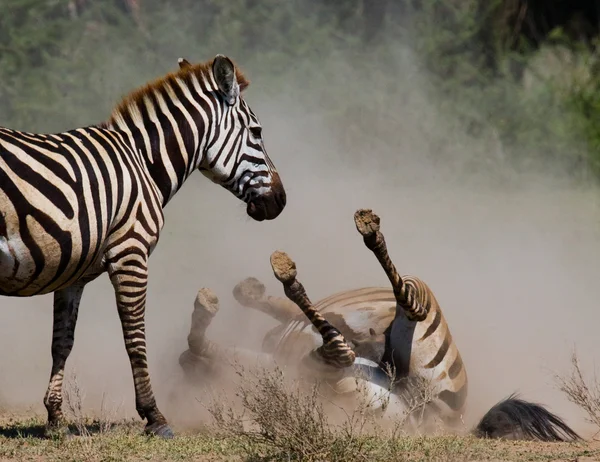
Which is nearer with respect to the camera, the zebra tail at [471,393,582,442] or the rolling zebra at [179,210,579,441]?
the zebra tail at [471,393,582,442]

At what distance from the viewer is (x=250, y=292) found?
7098 mm

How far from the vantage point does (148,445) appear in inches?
205

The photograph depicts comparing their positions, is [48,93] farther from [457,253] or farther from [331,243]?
[457,253]

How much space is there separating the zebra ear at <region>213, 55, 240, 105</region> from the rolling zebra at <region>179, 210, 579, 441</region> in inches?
38.1

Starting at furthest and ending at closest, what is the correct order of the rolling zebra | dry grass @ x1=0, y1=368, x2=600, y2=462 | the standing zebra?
the rolling zebra, the standing zebra, dry grass @ x1=0, y1=368, x2=600, y2=462

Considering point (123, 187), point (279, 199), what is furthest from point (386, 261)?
point (123, 187)

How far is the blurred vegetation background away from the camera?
13.3m

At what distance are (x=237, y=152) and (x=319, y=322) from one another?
1.10 metres

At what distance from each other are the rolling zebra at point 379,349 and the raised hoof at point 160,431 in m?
0.82

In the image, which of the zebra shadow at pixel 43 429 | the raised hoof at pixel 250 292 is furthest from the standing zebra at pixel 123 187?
the raised hoof at pixel 250 292

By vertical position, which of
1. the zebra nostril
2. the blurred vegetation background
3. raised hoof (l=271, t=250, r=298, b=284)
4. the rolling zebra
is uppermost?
the blurred vegetation background

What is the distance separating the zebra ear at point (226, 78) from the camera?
19.9ft

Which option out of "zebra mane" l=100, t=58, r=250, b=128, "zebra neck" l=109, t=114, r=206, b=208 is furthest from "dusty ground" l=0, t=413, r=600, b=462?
"zebra mane" l=100, t=58, r=250, b=128

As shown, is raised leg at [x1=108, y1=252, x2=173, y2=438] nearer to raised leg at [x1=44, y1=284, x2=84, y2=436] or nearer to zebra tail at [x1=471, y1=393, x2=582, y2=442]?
raised leg at [x1=44, y1=284, x2=84, y2=436]
